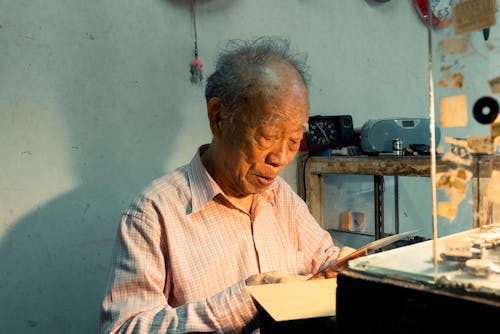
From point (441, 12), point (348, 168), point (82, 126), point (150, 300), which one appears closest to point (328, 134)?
point (348, 168)

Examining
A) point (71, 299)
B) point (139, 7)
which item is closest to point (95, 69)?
point (139, 7)

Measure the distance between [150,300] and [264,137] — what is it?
0.46 meters

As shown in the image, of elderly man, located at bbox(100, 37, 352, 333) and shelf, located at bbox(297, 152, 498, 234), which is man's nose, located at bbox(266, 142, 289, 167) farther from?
shelf, located at bbox(297, 152, 498, 234)

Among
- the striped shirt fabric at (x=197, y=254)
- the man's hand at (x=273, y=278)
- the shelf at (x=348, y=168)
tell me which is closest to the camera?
the man's hand at (x=273, y=278)

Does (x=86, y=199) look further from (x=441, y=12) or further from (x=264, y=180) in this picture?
(x=441, y=12)

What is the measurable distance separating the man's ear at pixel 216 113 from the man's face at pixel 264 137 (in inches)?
1.1

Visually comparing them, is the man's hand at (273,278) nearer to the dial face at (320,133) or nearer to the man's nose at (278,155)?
the man's nose at (278,155)

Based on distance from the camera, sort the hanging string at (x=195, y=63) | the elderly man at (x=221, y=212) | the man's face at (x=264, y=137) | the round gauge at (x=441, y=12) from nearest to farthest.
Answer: the round gauge at (x=441, y=12) → the elderly man at (x=221, y=212) → the man's face at (x=264, y=137) → the hanging string at (x=195, y=63)

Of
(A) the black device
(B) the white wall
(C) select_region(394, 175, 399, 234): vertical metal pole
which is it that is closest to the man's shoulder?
(B) the white wall

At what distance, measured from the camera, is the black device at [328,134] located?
7.77ft

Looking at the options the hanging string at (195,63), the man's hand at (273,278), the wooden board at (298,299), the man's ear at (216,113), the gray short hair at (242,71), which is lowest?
the man's hand at (273,278)

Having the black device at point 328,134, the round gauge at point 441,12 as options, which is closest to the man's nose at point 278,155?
the round gauge at point 441,12

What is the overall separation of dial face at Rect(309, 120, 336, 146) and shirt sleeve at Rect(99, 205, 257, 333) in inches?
53.0

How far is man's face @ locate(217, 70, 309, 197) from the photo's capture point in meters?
1.19
